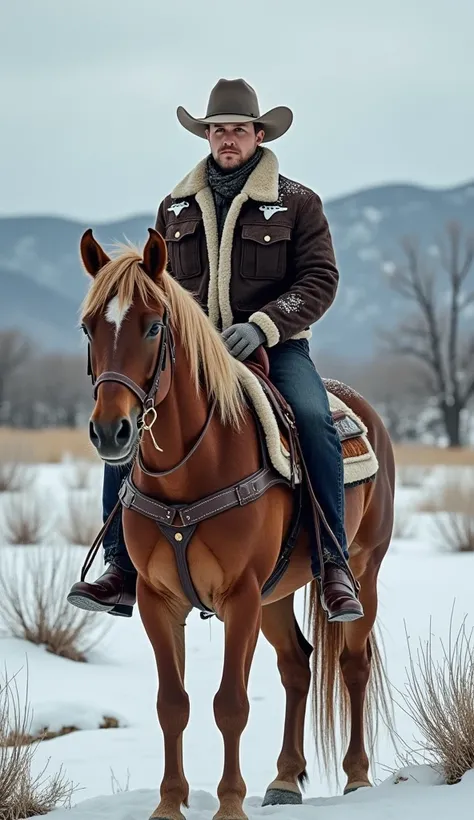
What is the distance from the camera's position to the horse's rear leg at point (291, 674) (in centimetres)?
527

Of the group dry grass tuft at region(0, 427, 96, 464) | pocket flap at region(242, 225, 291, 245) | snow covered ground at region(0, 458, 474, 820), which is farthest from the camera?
dry grass tuft at region(0, 427, 96, 464)

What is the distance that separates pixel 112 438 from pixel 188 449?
0.65 metres

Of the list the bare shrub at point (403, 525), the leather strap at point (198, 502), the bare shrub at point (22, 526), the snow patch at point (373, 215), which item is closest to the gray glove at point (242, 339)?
the leather strap at point (198, 502)

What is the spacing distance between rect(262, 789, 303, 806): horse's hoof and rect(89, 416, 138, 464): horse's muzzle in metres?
2.45

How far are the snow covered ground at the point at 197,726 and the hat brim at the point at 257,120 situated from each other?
2340 mm

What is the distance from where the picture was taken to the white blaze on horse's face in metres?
3.47

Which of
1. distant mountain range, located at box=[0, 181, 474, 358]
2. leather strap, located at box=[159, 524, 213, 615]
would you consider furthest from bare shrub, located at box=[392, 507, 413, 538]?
distant mountain range, located at box=[0, 181, 474, 358]

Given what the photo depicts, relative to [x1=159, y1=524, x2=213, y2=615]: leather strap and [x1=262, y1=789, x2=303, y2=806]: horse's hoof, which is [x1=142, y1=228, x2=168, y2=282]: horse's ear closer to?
[x1=159, y1=524, x2=213, y2=615]: leather strap

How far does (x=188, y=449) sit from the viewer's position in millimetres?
3918

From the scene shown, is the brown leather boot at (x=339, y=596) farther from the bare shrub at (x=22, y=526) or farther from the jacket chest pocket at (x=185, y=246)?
the bare shrub at (x=22, y=526)

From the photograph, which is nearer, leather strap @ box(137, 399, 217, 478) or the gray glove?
leather strap @ box(137, 399, 217, 478)

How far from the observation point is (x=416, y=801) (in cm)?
433

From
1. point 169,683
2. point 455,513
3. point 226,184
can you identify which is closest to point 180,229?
point 226,184

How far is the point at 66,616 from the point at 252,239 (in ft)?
16.8
